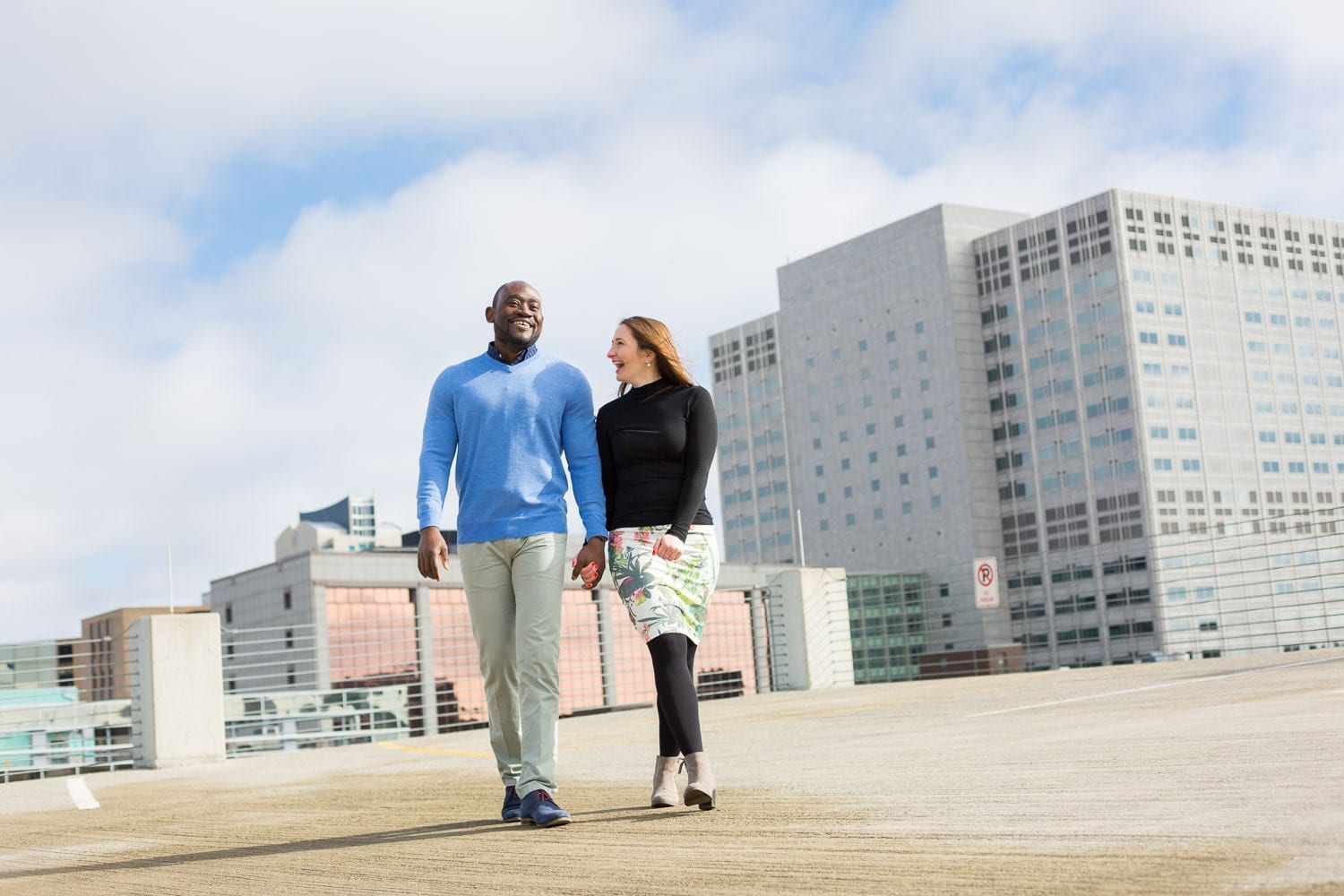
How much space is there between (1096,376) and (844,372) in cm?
2351

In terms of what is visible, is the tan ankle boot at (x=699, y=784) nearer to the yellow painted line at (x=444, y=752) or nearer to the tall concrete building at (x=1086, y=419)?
the yellow painted line at (x=444, y=752)

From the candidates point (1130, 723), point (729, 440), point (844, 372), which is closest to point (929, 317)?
point (844, 372)

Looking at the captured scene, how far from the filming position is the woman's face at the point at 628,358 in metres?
4.49

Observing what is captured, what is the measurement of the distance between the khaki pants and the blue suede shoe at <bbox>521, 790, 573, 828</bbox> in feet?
0.49

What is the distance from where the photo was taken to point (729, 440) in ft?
422

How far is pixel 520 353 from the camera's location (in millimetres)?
4543

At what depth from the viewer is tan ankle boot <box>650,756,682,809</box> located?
414cm

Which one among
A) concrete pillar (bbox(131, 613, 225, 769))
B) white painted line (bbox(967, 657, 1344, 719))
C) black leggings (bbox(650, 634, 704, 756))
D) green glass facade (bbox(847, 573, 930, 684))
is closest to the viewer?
black leggings (bbox(650, 634, 704, 756))

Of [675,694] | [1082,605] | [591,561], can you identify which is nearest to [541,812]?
[675,694]

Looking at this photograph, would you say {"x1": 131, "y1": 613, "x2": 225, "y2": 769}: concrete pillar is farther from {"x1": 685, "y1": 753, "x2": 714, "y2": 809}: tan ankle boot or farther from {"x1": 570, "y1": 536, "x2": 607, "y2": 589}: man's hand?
{"x1": 685, "y1": 753, "x2": 714, "y2": 809}: tan ankle boot

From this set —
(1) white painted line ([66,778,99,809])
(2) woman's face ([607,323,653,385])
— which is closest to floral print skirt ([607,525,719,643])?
(2) woman's face ([607,323,653,385])

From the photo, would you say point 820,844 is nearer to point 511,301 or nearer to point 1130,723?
point 511,301

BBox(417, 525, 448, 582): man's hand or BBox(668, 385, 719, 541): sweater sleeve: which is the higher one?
BBox(668, 385, 719, 541): sweater sleeve

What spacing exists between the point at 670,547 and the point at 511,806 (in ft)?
3.13
